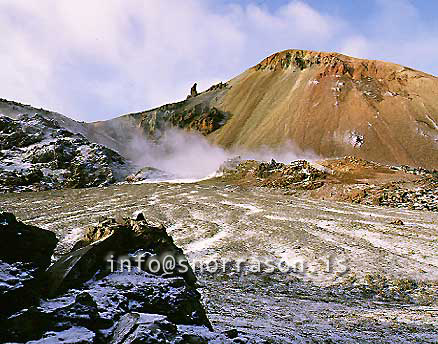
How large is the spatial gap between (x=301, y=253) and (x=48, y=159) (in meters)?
55.9

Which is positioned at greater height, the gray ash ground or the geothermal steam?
the geothermal steam

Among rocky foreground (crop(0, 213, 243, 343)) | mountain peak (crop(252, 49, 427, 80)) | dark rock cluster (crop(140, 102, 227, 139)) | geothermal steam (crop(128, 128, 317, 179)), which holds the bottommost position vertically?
rocky foreground (crop(0, 213, 243, 343))

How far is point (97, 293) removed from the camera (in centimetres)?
842

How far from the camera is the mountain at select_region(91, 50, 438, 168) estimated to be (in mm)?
72188

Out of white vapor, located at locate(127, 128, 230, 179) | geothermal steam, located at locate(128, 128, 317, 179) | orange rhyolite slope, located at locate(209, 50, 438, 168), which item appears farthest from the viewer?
white vapor, located at locate(127, 128, 230, 179)

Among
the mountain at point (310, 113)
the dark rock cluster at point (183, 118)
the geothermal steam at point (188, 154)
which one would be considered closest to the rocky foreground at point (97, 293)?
the geothermal steam at point (188, 154)

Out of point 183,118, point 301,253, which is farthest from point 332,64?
point 301,253

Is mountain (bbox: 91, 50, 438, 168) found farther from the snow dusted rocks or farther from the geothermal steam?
the snow dusted rocks

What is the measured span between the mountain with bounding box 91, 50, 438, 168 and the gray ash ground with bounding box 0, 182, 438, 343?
36950 millimetres

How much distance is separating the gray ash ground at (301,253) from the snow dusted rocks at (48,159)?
46.9ft

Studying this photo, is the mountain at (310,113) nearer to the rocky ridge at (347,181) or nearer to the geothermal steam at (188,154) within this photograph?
the geothermal steam at (188,154)

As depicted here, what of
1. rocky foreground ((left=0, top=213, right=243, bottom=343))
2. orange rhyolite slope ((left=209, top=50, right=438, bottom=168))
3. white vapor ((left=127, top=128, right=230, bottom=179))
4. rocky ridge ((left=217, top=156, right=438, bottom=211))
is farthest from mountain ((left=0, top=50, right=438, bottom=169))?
rocky foreground ((left=0, top=213, right=243, bottom=343))

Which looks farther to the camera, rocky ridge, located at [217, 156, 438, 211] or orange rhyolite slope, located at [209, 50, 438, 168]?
orange rhyolite slope, located at [209, 50, 438, 168]

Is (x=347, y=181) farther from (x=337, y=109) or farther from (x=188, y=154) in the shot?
(x=188, y=154)
